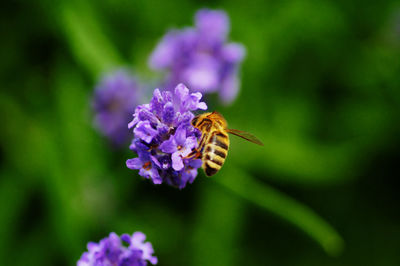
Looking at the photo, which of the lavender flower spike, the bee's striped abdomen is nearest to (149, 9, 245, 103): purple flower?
the bee's striped abdomen

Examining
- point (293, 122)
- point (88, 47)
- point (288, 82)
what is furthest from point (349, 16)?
point (88, 47)

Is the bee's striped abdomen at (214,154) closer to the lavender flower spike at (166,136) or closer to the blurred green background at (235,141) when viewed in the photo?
the lavender flower spike at (166,136)

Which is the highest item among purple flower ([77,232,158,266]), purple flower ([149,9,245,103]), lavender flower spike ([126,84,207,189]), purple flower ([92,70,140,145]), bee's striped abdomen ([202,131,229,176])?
purple flower ([149,9,245,103])

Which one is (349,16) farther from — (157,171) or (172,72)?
(157,171)

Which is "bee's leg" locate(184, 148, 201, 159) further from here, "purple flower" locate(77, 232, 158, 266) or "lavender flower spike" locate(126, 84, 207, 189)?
"purple flower" locate(77, 232, 158, 266)

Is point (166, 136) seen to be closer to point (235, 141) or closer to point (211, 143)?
point (211, 143)

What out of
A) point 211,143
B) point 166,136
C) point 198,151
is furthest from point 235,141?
point 166,136

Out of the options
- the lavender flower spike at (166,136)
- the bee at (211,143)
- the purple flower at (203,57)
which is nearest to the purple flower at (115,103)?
the purple flower at (203,57)
